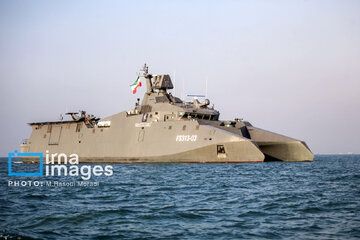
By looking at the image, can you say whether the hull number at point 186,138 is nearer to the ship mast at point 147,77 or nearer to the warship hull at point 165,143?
the warship hull at point 165,143

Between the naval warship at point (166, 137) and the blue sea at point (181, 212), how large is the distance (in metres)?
16.0

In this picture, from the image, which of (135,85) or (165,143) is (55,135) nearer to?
(135,85)

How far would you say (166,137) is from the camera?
3506cm

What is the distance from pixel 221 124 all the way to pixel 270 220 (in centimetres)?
2810

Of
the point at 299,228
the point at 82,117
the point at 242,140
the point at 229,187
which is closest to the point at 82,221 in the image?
the point at 299,228

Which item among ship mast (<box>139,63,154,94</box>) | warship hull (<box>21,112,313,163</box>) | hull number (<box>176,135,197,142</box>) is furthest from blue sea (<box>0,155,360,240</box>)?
ship mast (<box>139,63,154,94</box>)

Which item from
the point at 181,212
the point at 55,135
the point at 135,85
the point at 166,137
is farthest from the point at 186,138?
the point at 181,212

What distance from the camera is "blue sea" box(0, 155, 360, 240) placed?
28.9 ft

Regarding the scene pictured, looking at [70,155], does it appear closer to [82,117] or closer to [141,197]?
[82,117]

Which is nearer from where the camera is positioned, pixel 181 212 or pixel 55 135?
pixel 181 212

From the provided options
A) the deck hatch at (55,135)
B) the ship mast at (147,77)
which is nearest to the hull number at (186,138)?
the ship mast at (147,77)

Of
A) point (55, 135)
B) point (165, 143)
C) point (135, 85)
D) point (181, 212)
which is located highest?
point (135, 85)

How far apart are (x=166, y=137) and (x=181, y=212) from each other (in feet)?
79.4

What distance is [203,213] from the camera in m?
10.8
